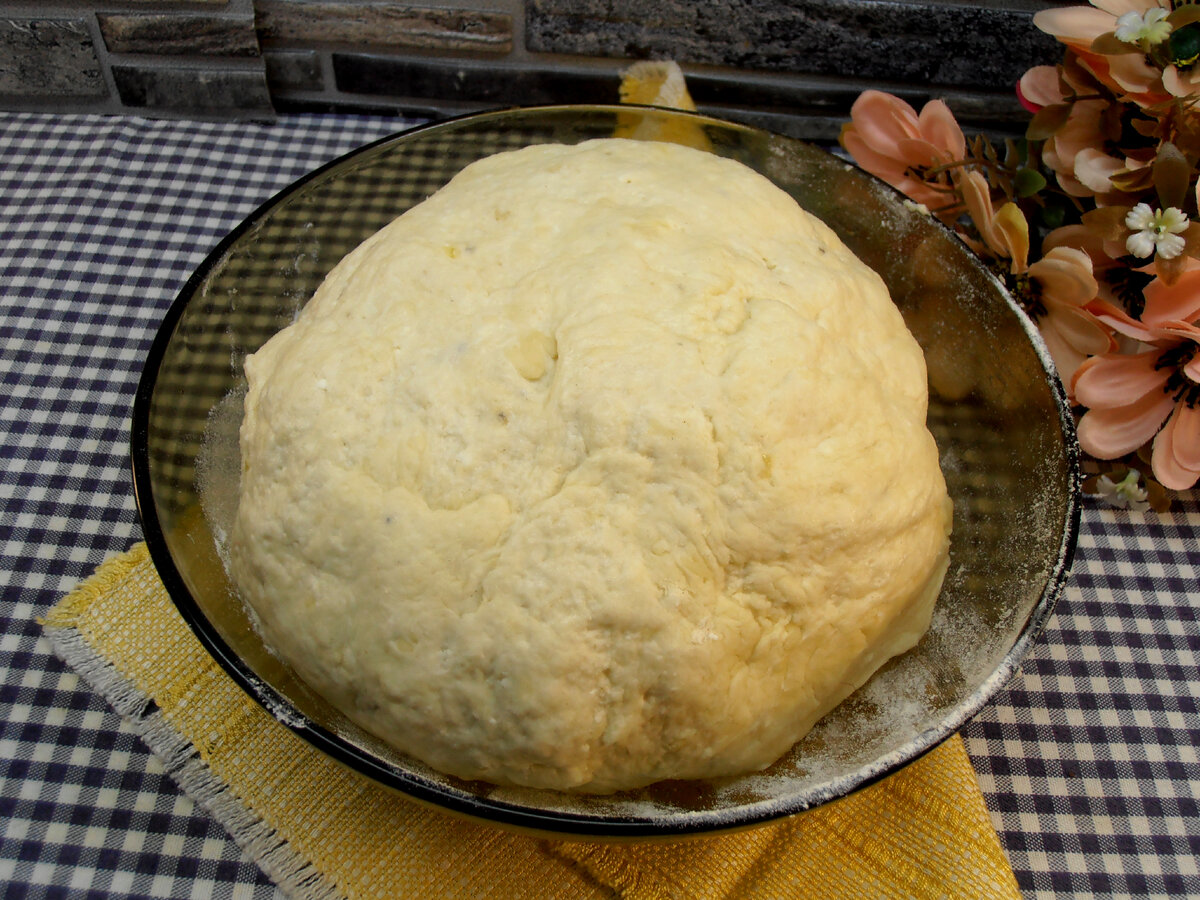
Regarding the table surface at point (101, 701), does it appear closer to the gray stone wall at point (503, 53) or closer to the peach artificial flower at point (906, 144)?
the gray stone wall at point (503, 53)

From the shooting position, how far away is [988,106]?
1535mm

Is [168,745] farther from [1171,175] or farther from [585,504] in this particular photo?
[1171,175]

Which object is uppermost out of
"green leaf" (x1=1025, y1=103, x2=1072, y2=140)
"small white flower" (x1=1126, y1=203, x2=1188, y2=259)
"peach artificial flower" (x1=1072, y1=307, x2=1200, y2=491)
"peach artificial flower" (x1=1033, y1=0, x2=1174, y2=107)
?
"peach artificial flower" (x1=1033, y1=0, x2=1174, y2=107)

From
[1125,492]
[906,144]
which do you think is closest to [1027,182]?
[906,144]

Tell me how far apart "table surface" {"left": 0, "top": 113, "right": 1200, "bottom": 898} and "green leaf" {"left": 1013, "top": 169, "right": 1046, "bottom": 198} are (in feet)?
1.35

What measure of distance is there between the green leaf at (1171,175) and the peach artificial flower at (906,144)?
26 centimetres

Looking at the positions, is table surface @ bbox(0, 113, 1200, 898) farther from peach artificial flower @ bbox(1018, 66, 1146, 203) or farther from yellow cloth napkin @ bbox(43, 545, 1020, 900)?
peach artificial flower @ bbox(1018, 66, 1146, 203)

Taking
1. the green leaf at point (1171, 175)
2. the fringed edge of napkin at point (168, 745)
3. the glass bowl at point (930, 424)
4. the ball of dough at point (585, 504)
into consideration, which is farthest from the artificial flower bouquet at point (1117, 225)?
the fringed edge of napkin at point (168, 745)

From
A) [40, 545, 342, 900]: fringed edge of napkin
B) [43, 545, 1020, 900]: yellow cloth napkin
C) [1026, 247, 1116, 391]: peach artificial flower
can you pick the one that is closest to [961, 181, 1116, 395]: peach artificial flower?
[1026, 247, 1116, 391]: peach artificial flower

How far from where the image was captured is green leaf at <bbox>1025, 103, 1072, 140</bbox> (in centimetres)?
111

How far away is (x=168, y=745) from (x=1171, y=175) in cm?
119

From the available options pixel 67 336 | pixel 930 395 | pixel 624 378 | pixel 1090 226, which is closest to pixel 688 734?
pixel 624 378

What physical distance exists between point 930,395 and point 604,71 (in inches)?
33.1

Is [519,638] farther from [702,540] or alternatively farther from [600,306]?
[600,306]
